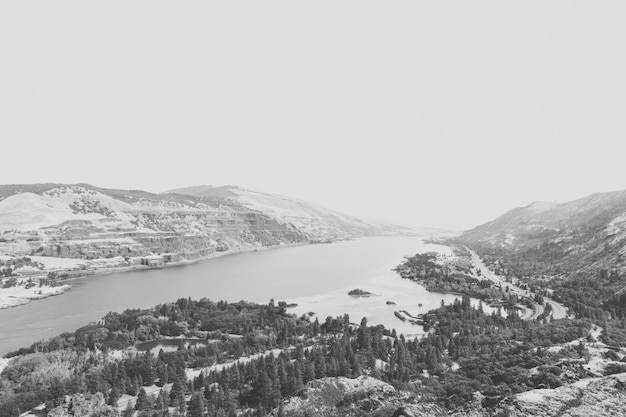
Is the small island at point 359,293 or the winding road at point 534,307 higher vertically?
the winding road at point 534,307

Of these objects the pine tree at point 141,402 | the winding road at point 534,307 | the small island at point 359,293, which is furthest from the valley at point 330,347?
the small island at point 359,293

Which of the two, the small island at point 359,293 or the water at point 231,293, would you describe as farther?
the small island at point 359,293

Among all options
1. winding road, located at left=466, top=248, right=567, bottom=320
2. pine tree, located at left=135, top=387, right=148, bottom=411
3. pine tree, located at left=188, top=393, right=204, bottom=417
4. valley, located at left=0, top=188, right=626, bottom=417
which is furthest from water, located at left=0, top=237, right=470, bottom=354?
pine tree, located at left=188, top=393, right=204, bottom=417

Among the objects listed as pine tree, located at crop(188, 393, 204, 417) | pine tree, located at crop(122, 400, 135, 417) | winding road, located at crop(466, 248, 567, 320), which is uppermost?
pine tree, located at crop(188, 393, 204, 417)

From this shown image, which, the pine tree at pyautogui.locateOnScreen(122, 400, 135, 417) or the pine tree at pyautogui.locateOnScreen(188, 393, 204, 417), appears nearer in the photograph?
the pine tree at pyautogui.locateOnScreen(188, 393, 204, 417)

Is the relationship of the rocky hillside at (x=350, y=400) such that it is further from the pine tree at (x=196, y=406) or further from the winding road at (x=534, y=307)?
the winding road at (x=534, y=307)

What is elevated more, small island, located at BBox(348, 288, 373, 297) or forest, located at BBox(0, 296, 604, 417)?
forest, located at BBox(0, 296, 604, 417)

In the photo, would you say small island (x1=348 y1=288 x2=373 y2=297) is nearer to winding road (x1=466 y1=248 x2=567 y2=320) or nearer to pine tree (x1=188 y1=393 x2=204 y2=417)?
winding road (x1=466 y1=248 x2=567 y2=320)

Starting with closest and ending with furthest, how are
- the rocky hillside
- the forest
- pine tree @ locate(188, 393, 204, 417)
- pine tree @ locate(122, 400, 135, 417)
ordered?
the rocky hillside
pine tree @ locate(188, 393, 204, 417)
pine tree @ locate(122, 400, 135, 417)
the forest

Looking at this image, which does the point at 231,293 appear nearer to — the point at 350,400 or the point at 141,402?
the point at 141,402
